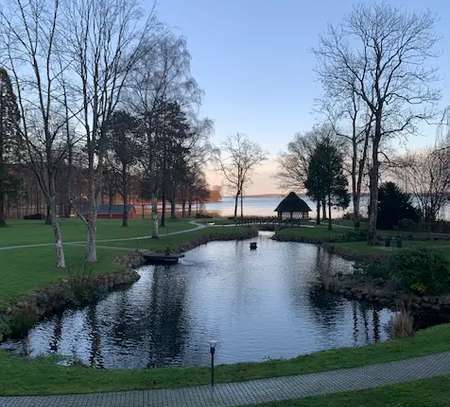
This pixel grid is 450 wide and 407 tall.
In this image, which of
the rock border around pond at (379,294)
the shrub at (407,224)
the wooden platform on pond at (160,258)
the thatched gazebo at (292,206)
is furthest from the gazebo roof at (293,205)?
the rock border around pond at (379,294)

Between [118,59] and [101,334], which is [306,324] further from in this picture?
[118,59]

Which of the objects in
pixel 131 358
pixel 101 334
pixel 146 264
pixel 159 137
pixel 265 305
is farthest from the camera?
pixel 159 137

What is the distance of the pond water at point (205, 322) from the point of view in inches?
599

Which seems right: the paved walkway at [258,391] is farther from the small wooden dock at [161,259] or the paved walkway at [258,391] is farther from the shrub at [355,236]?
the shrub at [355,236]

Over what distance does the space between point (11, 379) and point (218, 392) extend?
4286 mm

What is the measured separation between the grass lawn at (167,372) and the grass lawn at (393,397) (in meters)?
1.85

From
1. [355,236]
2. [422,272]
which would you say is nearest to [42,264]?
[422,272]

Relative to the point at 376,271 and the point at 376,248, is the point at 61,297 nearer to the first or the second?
the point at 376,271

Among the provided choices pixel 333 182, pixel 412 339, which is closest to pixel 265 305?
pixel 412 339

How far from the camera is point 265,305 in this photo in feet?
72.4

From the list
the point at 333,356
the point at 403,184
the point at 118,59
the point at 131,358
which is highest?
the point at 118,59

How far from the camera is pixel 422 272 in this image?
23188 millimetres

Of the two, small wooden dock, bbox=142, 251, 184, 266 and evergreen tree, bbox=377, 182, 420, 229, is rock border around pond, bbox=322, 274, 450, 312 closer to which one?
small wooden dock, bbox=142, 251, 184, 266

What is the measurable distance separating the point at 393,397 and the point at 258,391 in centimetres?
229
